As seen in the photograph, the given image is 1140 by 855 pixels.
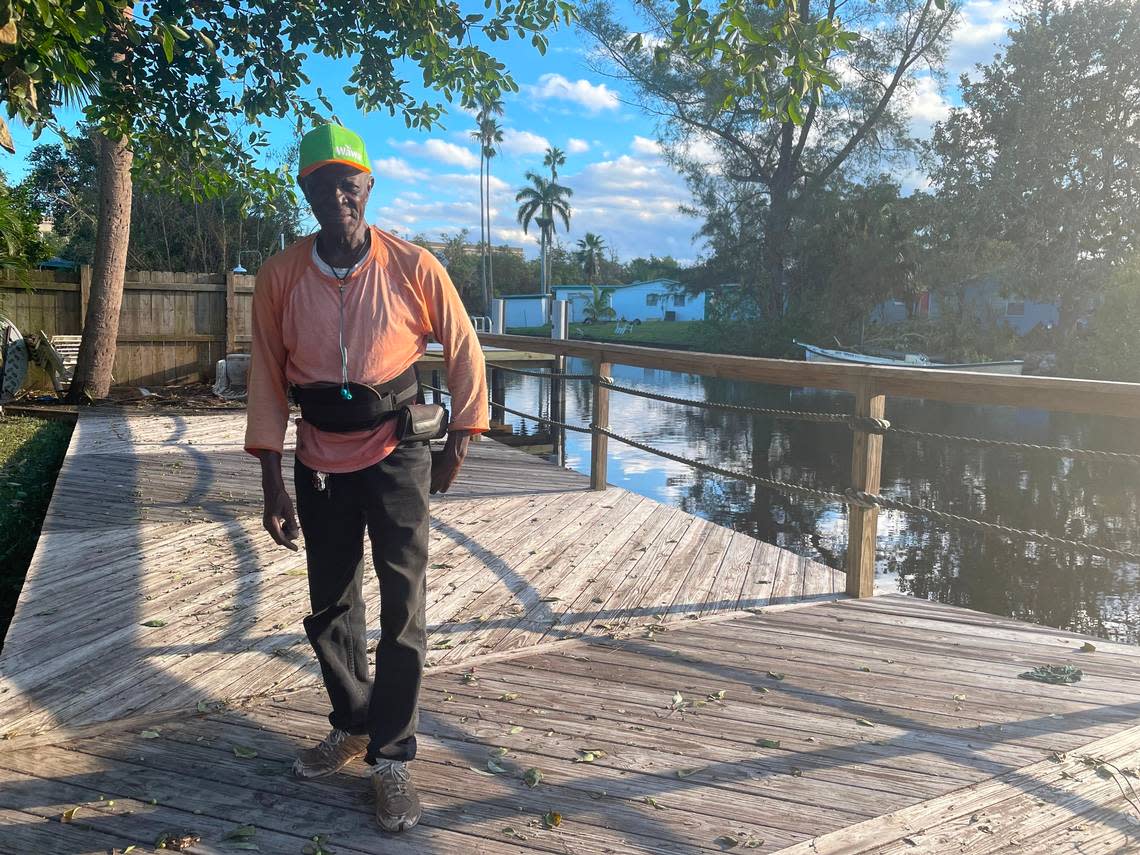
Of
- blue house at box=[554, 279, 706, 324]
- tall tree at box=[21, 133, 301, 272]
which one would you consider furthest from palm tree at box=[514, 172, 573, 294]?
tall tree at box=[21, 133, 301, 272]

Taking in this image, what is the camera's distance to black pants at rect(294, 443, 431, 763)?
2.29 meters

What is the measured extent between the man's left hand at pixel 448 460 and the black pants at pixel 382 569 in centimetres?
5

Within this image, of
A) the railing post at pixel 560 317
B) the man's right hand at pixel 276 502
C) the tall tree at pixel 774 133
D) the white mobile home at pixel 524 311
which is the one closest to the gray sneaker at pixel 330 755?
the man's right hand at pixel 276 502

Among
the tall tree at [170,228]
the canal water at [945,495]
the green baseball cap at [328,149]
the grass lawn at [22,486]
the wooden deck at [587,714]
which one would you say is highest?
the tall tree at [170,228]

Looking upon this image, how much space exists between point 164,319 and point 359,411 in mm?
12650

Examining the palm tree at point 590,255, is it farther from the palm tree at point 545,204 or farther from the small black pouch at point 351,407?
the small black pouch at point 351,407

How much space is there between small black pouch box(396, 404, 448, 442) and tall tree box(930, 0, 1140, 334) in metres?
29.4

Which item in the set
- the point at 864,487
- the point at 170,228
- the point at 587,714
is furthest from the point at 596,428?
the point at 170,228

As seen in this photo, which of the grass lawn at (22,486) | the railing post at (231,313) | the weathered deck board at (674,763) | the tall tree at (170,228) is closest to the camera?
the weathered deck board at (674,763)

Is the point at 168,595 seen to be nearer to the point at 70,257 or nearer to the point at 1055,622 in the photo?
the point at 1055,622

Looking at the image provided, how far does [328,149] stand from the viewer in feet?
7.19

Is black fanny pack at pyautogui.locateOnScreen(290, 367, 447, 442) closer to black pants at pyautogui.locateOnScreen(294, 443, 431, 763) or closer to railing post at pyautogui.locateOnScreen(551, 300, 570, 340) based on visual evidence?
black pants at pyautogui.locateOnScreen(294, 443, 431, 763)

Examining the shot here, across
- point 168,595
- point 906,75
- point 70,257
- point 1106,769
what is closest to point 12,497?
point 168,595

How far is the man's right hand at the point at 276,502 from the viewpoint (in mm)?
2385
